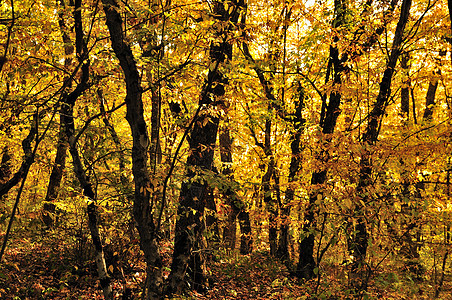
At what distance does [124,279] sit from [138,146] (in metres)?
2.18

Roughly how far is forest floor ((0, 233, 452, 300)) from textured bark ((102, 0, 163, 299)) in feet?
4.50

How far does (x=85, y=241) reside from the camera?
690 cm

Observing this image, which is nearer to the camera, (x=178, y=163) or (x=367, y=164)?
(x=367, y=164)

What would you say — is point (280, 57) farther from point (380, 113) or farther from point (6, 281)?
point (6, 281)

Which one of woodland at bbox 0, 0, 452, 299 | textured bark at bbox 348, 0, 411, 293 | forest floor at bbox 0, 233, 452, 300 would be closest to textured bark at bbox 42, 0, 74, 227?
woodland at bbox 0, 0, 452, 299

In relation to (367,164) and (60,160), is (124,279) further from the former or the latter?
(60,160)

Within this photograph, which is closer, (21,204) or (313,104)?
(21,204)

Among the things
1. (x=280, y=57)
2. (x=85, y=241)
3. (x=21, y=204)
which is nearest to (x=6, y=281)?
(x=85, y=241)

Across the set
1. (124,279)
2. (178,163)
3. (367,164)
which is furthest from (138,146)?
(367,164)

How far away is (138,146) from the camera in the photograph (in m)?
3.10

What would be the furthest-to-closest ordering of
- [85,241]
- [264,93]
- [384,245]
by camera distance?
[264,93], [85,241], [384,245]

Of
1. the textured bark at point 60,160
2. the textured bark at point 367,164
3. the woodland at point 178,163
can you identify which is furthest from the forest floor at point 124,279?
the textured bark at point 60,160

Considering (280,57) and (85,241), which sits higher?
(280,57)

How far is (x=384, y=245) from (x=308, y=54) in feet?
22.1
